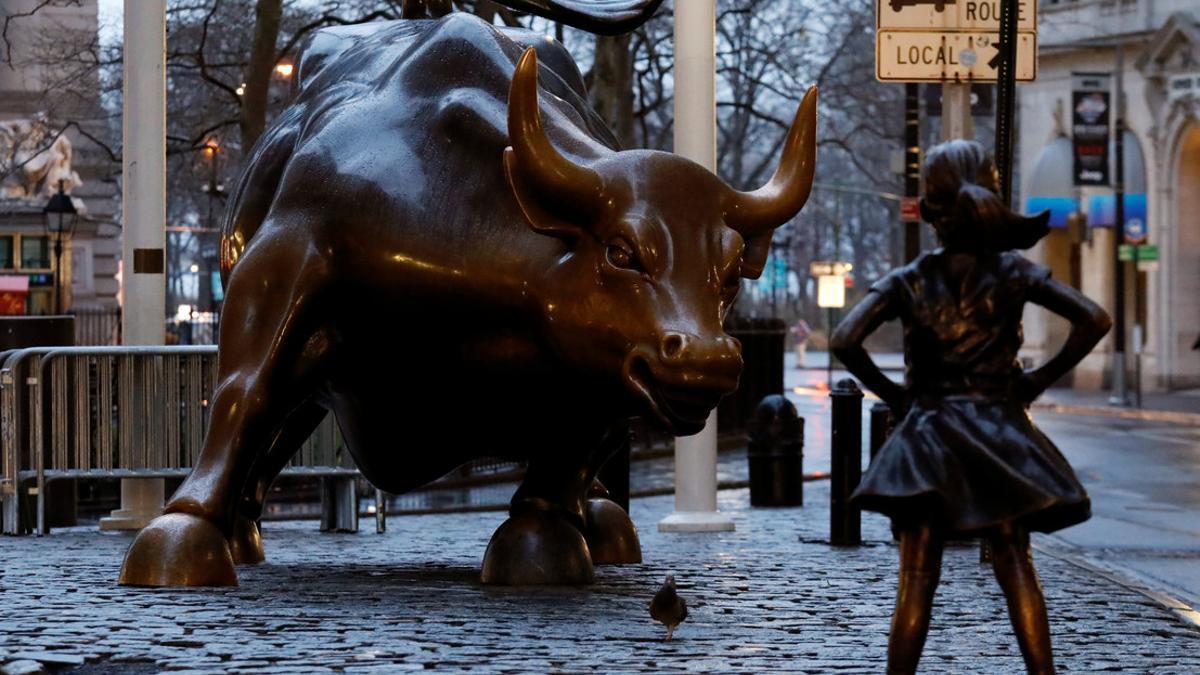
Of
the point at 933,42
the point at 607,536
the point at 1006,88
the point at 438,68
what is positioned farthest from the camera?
the point at 933,42

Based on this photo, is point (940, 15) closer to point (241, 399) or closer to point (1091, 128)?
point (241, 399)

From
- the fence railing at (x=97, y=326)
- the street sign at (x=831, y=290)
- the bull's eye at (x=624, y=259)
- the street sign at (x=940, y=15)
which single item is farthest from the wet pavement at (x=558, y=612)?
the street sign at (x=831, y=290)

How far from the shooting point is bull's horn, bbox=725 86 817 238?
28.5 ft

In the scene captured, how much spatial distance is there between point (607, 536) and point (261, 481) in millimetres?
1856

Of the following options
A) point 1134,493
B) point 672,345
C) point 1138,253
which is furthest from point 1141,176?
point 672,345

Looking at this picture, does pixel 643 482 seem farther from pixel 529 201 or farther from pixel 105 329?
pixel 105 329

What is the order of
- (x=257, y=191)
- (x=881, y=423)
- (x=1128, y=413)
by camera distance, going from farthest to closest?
1. (x=1128, y=413)
2. (x=881, y=423)
3. (x=257, y=191)

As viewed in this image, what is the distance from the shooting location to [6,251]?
48.4 meters

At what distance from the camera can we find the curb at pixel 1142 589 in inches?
389

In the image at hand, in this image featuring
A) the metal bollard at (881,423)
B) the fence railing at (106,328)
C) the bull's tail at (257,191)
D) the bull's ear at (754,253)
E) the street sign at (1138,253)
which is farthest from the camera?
the street sign at (1138,253)

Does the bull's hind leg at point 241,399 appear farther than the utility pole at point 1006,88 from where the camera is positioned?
No

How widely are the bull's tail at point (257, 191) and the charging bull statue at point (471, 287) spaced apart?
14 mm

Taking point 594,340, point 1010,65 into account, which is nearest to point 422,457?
point 594,340

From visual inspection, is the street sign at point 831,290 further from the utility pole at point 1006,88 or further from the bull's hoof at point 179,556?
the bull's hoof at point 179,556
